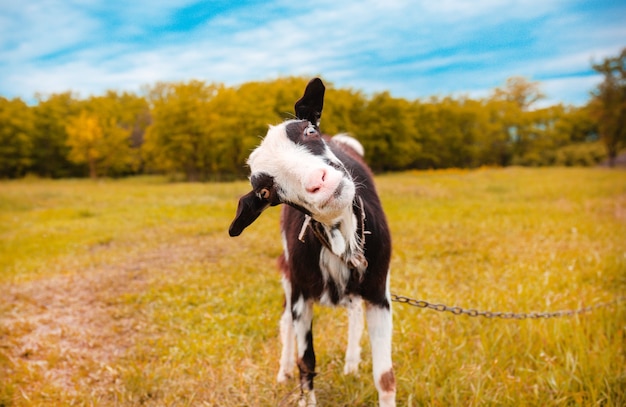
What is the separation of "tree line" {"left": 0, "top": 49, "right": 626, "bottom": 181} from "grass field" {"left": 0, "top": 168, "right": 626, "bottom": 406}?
2376 centimetres

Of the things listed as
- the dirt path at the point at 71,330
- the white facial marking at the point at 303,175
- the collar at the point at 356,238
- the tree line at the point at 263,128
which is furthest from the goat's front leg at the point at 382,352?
the tree line at the point at 263,128

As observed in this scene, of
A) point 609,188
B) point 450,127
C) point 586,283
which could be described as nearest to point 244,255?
point 586,283

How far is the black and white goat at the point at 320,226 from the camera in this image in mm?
2029

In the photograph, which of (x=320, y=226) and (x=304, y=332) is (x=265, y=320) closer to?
(x=304, y=332)

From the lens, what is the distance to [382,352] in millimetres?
2775

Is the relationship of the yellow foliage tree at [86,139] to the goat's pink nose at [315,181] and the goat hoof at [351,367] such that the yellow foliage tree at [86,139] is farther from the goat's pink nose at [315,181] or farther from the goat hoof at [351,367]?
the goat's pink nose at [315,181]

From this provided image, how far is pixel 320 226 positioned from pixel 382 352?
0.99 metres

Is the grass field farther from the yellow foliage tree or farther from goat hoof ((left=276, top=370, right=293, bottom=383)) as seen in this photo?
the yellow foliage tree

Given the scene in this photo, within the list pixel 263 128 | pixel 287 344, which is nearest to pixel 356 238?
pixel 287 344

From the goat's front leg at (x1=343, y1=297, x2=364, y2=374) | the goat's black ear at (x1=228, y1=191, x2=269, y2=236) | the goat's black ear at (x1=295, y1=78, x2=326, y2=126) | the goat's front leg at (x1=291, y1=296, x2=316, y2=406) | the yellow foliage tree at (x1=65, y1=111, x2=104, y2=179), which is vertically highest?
the yellow foliage tree at (x1=65, y1=111, x2=104, y2=179)

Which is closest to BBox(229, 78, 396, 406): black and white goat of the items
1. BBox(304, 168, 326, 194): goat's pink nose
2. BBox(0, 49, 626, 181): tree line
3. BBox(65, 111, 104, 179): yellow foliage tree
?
BBox(304, 168, 326, 194): goat's pink nose

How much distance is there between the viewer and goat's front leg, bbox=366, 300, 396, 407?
2777 mm

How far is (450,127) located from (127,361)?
57.5m

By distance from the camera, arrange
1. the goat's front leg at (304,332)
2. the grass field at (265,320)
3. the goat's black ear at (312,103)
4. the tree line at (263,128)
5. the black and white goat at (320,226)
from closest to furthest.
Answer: the black and white goat at (320,226)
the goat's black ear at (312,103)
the goat's front leg at (304,332)
the grass field at (265,320)
the tree line at (263,128)
